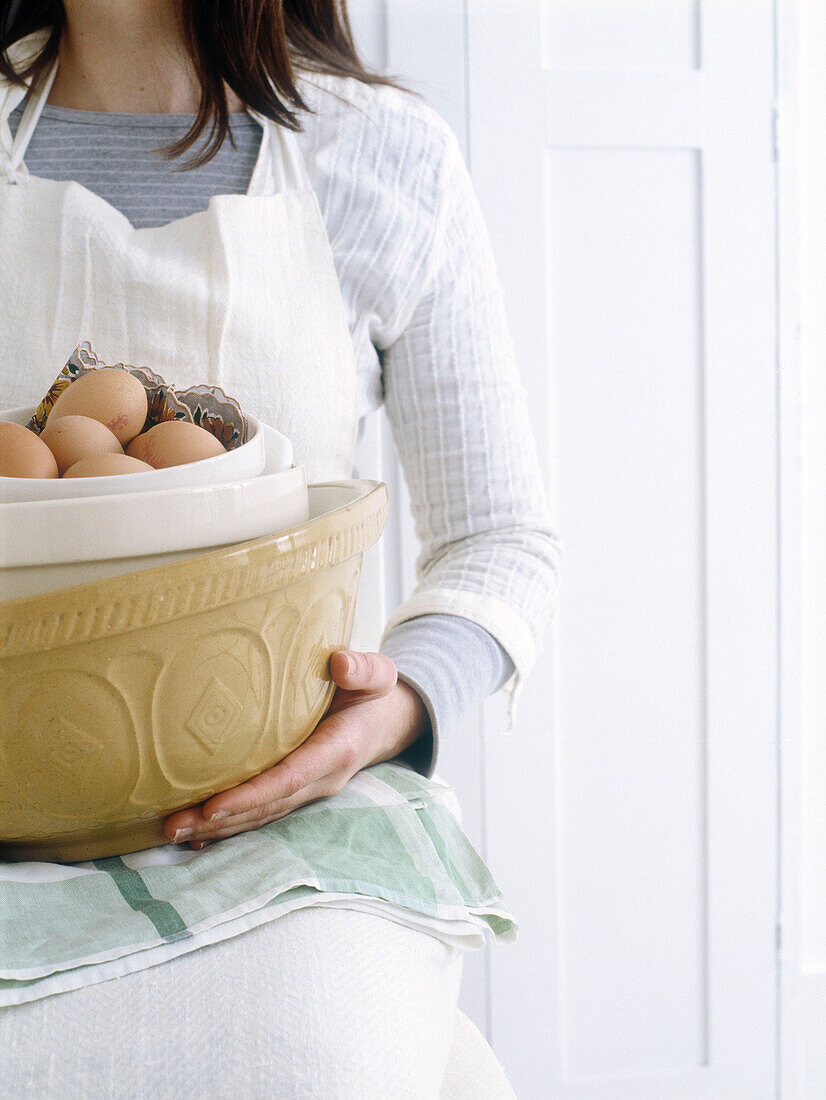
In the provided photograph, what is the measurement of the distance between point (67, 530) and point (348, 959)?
0.19 metres

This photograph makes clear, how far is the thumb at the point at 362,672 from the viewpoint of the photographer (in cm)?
40

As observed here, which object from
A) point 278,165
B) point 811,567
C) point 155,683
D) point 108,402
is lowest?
point 811,567

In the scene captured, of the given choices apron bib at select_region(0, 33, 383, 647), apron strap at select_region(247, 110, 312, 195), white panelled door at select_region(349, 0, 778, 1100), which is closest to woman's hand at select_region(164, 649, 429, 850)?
apron bib at select_region(0, 33, 383, 647)

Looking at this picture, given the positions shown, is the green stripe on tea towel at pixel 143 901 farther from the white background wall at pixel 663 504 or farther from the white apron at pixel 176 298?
the white background wall at pixel 663 504

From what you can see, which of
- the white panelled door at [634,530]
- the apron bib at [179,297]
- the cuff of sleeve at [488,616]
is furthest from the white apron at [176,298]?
the white panelled door at [634,530]

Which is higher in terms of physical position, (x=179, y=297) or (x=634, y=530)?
(x=179, y=297)

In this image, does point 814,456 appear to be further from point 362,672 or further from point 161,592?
point 161,592

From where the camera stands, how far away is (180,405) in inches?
14.8

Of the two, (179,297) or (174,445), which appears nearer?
(174,445)

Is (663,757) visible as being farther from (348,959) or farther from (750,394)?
(348,959)

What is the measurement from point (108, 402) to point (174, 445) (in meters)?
0.04

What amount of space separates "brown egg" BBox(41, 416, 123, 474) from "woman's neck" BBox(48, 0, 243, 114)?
1.31 feet

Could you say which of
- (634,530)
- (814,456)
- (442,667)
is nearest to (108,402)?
(442,667)

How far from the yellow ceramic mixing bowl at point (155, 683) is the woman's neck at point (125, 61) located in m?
0.43
